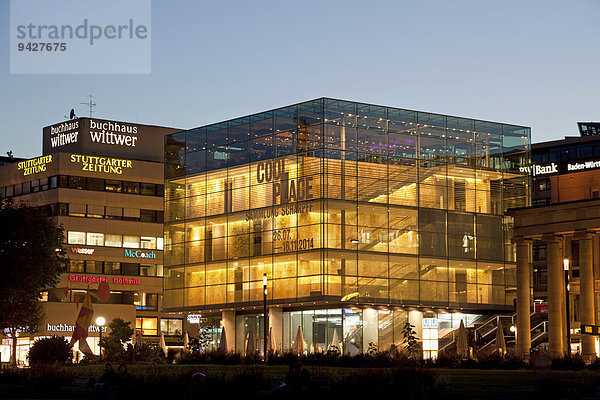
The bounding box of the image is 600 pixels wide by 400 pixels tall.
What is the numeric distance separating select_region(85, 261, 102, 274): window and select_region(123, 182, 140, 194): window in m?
9.62

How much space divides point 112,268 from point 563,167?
196 feet

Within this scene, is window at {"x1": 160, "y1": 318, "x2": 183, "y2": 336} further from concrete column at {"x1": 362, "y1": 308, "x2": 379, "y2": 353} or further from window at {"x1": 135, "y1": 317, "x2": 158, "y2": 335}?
concrete column at {"x1": 362, "y1": 308, "x2": 379, "y2": 353}

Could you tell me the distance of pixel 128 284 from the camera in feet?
426

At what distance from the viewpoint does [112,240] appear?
428ft

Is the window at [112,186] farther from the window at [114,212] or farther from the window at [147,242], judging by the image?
the window at [147,242]

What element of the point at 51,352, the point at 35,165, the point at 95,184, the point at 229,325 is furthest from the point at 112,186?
the point at 51,352

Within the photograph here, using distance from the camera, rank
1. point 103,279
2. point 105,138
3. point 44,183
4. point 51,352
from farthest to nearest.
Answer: point 105,138
point 44,183
point 103,279
point 51,352

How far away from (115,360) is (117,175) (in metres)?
61.0

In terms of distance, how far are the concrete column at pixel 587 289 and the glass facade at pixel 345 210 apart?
55.9ft

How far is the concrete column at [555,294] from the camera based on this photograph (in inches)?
2913

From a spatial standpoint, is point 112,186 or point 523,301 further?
point 112,186

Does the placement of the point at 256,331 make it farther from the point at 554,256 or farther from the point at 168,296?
the point at 554,256

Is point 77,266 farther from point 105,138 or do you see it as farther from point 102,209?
point 105,138

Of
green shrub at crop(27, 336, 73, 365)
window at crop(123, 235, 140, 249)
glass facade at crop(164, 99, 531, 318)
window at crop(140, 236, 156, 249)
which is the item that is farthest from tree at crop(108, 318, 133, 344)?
window at crop(140, 236, 156, 249)
